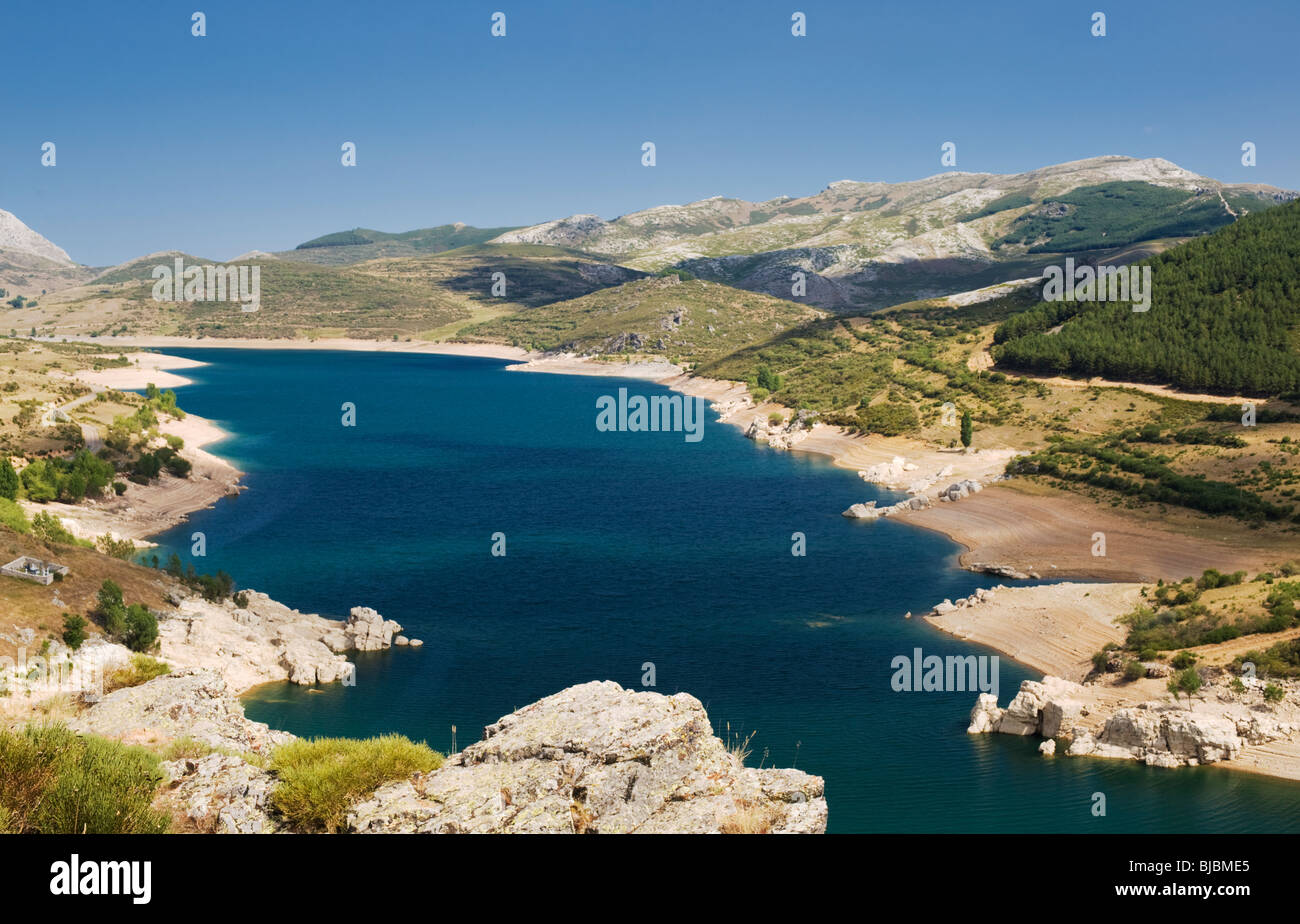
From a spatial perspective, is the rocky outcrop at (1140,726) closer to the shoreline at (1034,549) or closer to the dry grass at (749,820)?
the shoreline at (1034,549)

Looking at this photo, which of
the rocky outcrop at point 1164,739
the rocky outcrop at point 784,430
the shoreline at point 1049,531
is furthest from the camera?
the rocky outcrop at point 784,430

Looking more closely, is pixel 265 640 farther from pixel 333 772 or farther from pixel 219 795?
pixel 333 772

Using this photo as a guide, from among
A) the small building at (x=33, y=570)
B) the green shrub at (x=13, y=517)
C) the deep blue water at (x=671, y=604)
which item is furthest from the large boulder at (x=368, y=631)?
the green shrub at (x=13, y=517)

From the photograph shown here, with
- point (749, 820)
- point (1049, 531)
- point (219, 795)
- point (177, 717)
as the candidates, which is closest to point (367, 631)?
point (177, 717)

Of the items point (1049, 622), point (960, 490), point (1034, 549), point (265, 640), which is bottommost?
point (1049, 622)

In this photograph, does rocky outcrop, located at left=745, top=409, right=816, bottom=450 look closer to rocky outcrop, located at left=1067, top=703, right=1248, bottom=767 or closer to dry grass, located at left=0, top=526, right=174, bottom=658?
rocky outcrop, located at left=1067, top=703, right=1248, bottom=767

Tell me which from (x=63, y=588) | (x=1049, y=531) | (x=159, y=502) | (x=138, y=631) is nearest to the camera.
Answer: (x=138, y=631)
